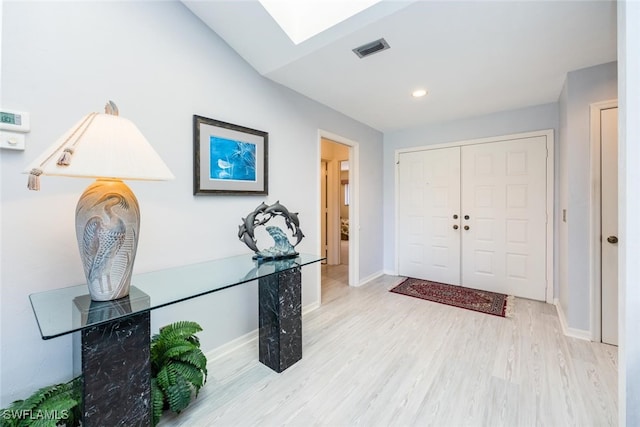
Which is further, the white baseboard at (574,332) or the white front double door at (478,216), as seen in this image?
the white front double door at (478,216)

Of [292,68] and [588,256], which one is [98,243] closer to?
[292,68]

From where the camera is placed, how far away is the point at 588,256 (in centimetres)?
236

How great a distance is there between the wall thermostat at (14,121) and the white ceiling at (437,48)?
51.1 inches

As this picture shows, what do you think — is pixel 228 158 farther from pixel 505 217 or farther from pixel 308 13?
pixel 505 217

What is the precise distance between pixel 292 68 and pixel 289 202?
48.8 inches

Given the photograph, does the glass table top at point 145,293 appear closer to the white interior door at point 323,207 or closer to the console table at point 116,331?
the console table at point 116,331

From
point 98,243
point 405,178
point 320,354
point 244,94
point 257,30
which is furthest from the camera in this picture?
point 405,178

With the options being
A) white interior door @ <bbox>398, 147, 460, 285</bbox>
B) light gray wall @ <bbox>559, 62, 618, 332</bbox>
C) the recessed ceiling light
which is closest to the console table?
the recessed ceiling light

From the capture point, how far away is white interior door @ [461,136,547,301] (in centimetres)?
325

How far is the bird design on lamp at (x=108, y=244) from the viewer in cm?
118

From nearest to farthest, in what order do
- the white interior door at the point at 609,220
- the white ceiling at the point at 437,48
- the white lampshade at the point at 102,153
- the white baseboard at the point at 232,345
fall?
the white lampshade at the point at 102,153 → the white ceiling at the point at 437,48 → the white baseboard at the point at 232,345 → the white interior door at the point at 609,220

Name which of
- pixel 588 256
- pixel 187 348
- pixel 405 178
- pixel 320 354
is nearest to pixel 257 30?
pixel 187 348

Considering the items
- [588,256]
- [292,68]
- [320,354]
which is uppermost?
[292,68]

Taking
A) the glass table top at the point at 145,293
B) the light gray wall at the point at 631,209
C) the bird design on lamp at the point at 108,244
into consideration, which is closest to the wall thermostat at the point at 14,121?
the bird design on lamp at the point at 108,244
